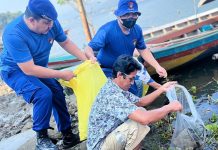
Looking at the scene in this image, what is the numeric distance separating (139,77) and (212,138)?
4.98ft

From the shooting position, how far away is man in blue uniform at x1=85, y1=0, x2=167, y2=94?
498 cm

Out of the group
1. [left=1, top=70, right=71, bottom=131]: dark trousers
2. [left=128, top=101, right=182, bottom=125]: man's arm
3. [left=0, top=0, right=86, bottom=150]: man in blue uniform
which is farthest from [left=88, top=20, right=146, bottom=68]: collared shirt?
[left=128, top=101, right=182, bottom=125]: man's arm

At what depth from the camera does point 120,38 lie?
5164 mm

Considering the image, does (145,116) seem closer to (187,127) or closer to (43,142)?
(187,127)

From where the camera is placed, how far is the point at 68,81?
4.32m

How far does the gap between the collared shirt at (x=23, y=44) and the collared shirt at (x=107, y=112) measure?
3.28 ft

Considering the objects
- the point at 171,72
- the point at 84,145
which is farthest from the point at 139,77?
the point at 171,72

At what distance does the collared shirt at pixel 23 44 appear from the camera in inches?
151

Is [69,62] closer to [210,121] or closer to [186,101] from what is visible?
[210,121]

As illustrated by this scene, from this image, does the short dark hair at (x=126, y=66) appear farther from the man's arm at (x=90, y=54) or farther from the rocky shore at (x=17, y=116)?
the rocky shore at (x=17, y=116)

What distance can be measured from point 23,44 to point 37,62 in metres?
0.43

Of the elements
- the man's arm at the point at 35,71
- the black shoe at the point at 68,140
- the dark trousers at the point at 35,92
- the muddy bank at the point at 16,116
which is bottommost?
the muddy bank at the point at 16,116

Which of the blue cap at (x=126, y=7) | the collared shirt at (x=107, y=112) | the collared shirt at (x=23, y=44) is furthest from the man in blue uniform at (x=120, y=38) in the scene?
the collared shirt at (x=107, y=112)

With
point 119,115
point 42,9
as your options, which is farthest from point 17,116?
point 119,115
